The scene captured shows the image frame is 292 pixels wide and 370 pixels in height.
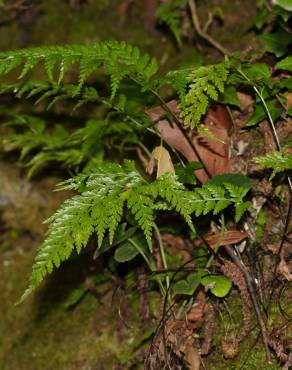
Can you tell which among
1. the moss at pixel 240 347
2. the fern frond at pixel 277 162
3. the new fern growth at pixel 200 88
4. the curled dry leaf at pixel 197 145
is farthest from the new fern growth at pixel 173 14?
the moss at pixel 240 347

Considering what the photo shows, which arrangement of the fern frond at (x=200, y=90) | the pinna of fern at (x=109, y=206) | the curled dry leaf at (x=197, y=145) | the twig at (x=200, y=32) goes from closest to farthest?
the pinna of fern at (x=109, y=206)
the fern frond at (x=200, y=90)
the curled dry leaf at (x=197, y=145)
the twig at (x=200, y=32)

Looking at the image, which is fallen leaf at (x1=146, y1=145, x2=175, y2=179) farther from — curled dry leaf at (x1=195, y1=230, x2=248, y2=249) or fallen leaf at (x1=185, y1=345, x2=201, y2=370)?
fallen leaf at (x1=185, y1=345, x2=201, y2=370)

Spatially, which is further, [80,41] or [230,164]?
[80,41]

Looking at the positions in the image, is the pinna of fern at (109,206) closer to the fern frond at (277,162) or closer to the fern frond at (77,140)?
the fern frond at (277,162)

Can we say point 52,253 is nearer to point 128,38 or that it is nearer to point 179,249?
point 179,249

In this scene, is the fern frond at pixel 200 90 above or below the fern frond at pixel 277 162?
above

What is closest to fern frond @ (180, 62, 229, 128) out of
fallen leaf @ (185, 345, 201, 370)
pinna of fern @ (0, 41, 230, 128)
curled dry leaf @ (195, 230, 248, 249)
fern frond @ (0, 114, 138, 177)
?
pinna of fern @ (0, 41, 230, 128)

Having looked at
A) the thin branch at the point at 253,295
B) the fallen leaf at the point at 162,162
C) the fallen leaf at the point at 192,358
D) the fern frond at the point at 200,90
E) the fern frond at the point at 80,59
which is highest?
the fern frond at the point at 80,59

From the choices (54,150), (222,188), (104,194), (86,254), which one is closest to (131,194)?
(104,194)

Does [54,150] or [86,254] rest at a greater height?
[54,150]
